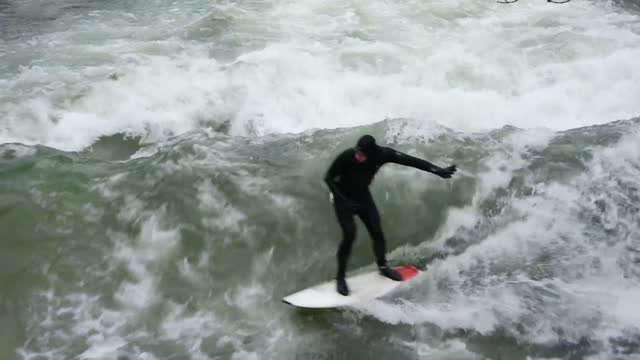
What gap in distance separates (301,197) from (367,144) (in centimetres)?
250

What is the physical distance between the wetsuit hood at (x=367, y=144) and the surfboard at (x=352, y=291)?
64.3 inches

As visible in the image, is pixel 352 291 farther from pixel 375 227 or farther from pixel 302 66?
pixel 302 66

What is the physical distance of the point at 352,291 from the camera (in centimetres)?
654

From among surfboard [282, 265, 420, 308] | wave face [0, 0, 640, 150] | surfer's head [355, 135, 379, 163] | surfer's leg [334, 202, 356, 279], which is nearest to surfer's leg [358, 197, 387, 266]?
surfer's leg [334, 202, 356, 279]

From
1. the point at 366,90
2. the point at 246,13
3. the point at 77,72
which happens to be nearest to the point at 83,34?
the point at 77,72

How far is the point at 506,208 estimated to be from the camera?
786cm

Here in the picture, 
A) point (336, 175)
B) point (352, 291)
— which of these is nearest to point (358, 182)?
point (336, 175)

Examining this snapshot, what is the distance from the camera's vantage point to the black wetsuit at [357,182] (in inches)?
234

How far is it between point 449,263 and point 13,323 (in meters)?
4.85

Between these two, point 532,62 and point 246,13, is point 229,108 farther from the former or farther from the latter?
point 532,62

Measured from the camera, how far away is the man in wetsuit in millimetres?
5898

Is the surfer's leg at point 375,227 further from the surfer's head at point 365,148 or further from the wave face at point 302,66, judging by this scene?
the wave face at point 302,66

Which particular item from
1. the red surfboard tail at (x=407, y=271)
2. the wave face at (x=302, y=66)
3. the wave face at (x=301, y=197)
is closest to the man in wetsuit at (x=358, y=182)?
the red surfboard tail at (x=407, y=271)

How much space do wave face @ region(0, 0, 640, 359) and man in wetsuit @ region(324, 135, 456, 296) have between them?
2.21 feet
